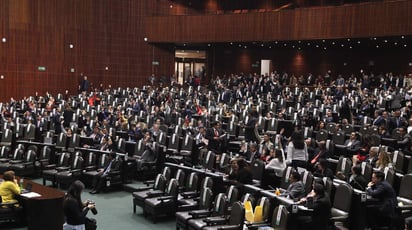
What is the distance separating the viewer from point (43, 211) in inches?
365

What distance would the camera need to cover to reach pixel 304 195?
28.0 ft

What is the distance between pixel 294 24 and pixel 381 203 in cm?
1871

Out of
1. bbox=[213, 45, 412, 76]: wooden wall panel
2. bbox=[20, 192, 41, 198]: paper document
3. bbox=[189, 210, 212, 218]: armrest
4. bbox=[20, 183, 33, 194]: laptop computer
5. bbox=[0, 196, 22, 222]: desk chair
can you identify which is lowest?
bbox=[0, 196, 22, 222]: desk chair

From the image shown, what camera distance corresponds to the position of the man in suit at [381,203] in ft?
26.0

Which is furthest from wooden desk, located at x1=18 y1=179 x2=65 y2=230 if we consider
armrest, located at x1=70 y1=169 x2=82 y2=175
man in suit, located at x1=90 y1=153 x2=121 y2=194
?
armrest, located at x1=70 y1=169 x2=82 y2=175

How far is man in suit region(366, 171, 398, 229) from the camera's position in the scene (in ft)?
26.0

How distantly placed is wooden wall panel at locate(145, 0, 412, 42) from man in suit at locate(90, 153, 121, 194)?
49.3ft

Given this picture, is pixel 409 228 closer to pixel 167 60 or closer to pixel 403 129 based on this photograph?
pixel 403 129

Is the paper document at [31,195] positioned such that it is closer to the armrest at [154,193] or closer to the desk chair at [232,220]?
the armrest at [154,193]

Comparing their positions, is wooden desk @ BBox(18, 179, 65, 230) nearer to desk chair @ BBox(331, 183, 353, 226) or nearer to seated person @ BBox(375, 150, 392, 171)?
desk chair @ BBox(331, 183, 353, 226)

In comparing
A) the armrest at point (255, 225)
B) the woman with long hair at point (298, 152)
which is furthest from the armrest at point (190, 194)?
the armrest at point (255, 225)

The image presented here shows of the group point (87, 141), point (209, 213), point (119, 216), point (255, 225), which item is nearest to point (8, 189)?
point (119, 216)

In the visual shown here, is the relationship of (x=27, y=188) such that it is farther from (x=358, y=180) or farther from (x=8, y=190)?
(x=358, y=180)

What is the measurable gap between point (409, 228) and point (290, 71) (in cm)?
2608
